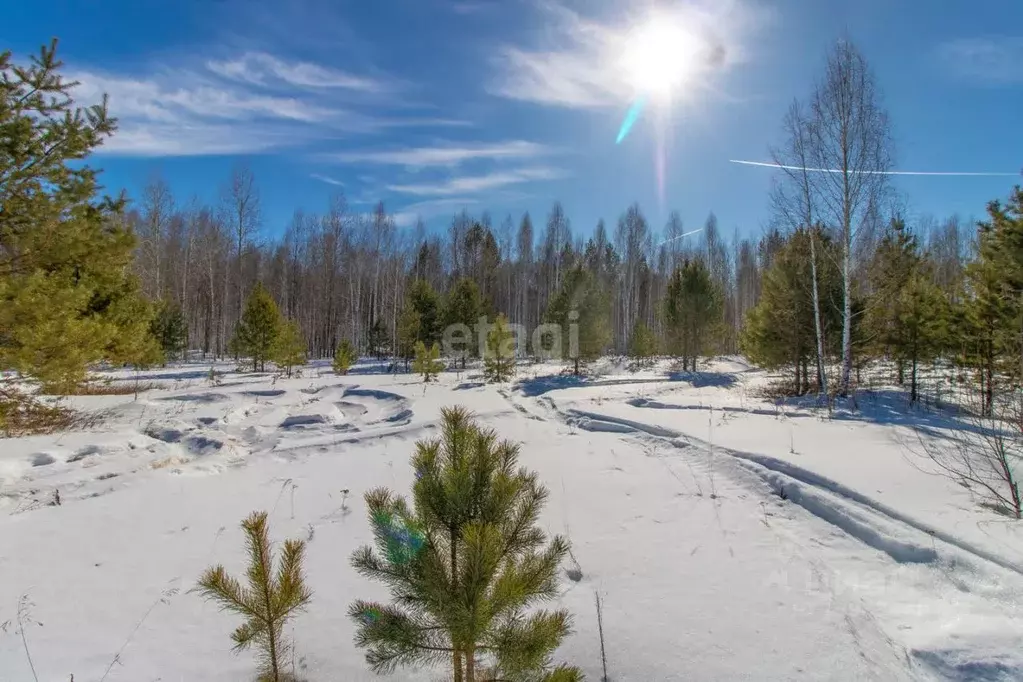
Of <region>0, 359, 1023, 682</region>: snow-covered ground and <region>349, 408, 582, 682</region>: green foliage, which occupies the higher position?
<region>349, 408, 582, 682</region>: green foliage

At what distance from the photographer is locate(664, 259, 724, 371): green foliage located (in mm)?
24422

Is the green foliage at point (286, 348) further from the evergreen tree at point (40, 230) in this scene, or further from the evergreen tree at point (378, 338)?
the evergreen tree at point (40, 230)

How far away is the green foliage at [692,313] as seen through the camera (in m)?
24.4

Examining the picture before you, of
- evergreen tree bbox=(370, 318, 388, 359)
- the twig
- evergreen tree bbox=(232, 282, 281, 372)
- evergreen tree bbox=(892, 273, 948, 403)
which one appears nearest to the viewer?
the twig

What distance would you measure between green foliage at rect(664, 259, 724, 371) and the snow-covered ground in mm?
16602

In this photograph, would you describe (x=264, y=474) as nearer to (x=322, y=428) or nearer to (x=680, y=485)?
(x=322, y=428)

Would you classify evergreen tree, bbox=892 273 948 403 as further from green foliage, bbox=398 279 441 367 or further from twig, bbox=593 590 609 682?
green foliage, bbox=398 279 441 367

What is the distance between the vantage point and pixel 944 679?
7.77 feet

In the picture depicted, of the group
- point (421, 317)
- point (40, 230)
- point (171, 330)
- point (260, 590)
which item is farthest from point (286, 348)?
point (260, 590)

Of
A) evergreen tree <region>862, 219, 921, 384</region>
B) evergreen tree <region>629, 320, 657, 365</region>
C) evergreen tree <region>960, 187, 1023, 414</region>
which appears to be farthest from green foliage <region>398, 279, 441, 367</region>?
evergreen tree <region>960, 187, 1023, 414</region>

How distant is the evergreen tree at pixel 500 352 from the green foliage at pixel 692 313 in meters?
10.4

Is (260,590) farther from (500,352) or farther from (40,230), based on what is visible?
(500,352)

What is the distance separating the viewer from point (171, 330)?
28812 mm

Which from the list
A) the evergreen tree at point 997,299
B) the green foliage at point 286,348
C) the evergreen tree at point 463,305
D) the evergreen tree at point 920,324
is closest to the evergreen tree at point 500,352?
the green foliage at point 286,348
